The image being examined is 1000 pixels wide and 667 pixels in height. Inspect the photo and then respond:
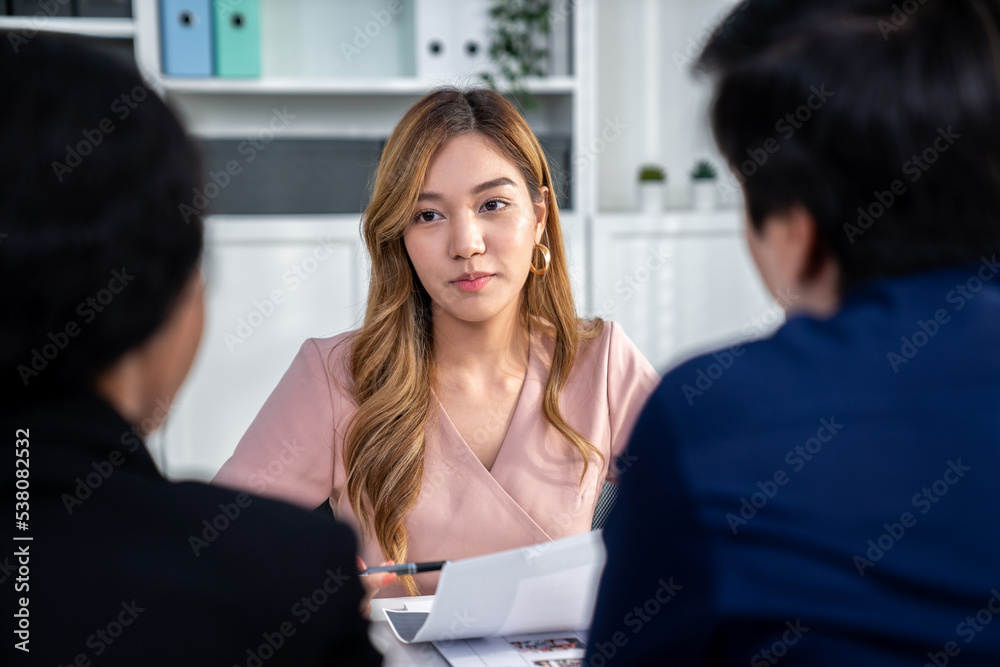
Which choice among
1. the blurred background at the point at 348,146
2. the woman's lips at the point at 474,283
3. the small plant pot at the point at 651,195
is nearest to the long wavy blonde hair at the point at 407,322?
the woman's lips at the point at 474,283

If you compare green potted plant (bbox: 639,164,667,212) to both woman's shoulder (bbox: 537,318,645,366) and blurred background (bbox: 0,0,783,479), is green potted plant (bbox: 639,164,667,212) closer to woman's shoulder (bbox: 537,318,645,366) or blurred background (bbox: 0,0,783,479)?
blurred background (bbox: 0,0,783,479)

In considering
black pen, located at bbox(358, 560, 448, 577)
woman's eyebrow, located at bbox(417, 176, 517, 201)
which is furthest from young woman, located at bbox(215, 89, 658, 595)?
black pen, located at bbox(358, 560, 448, 577)

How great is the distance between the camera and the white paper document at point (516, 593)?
1003 mm

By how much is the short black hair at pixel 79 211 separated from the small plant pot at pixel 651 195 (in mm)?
2721

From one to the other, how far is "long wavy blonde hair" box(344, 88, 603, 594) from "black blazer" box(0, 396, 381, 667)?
855mm

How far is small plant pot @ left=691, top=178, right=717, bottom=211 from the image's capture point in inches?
129

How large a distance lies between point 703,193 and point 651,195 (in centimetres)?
19

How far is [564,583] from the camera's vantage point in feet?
3.51

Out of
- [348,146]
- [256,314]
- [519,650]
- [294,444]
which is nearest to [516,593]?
[519,650]

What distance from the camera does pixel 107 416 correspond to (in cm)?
64

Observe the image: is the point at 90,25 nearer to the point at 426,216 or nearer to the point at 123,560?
the point at 426,216

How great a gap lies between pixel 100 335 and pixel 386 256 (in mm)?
1106

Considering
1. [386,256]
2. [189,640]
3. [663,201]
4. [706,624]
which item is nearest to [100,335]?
[189,640]

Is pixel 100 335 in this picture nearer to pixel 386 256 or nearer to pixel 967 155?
pixel 967 155
